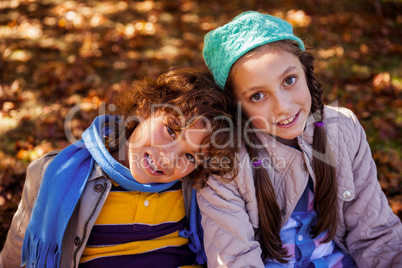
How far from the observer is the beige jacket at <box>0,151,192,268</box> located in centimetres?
210

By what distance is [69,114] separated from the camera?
12.1 ft

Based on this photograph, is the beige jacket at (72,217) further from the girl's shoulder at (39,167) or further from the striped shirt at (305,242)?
the striped shirt at (305,242)

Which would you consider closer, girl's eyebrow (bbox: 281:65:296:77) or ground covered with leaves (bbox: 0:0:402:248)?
girl's eyebrow (bbox: 281:65:296:77)

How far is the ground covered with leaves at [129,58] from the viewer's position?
345 centimetres

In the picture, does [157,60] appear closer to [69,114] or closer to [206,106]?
[69,114]

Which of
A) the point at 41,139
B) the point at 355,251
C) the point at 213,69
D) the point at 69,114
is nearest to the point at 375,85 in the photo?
the point at 355,251

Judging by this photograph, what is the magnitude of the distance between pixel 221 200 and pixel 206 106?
1.82ft

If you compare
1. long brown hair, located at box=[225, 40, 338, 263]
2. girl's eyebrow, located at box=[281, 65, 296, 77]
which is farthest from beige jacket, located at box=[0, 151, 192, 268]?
girl's eyebrow, located at box=[281, 65, 296, 77]

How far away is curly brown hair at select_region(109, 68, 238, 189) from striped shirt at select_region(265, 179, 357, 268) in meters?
0.54

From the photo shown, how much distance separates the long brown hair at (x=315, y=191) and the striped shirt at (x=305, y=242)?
0.05 m

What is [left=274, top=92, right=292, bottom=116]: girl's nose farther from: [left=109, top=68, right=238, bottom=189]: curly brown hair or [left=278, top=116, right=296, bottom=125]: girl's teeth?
[left=109, top=68, right=238, bottom=189]: curly brown hair

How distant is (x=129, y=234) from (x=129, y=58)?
111 inches

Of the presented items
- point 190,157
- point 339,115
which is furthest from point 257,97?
point 339,115

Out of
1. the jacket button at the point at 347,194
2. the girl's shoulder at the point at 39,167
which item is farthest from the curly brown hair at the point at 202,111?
the jacket button at the point at 347,194
